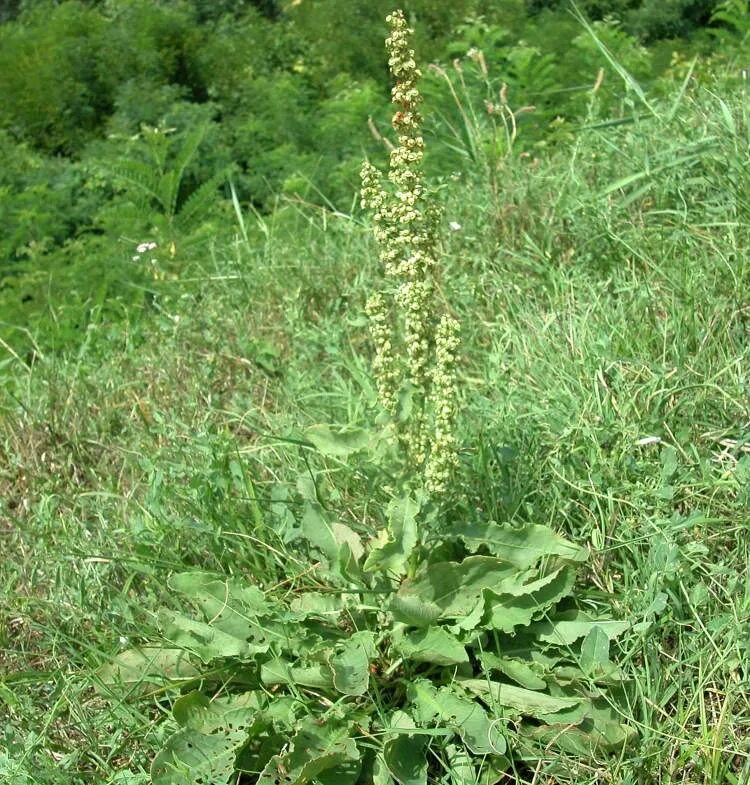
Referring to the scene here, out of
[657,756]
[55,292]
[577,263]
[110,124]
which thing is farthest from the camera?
[110,124]

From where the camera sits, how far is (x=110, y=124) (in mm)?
8469

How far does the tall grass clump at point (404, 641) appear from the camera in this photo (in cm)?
209

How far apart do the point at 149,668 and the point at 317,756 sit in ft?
1.55

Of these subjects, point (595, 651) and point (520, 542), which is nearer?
point (595, 651)

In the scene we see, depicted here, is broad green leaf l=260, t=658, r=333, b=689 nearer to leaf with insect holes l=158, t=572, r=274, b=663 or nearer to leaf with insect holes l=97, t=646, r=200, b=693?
leaf with insect holes l=158, t=572, r=274, b=663

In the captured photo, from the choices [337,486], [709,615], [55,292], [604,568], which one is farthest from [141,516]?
[55,292]

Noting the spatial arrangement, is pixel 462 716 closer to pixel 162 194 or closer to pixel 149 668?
pixel 149 668

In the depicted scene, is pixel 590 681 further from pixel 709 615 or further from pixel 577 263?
pixel 577 263

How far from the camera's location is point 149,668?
7.64ft

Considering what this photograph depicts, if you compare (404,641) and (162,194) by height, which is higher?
(404,641)

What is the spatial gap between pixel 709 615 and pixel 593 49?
481 centimetres

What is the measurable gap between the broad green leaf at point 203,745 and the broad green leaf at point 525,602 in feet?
1.79

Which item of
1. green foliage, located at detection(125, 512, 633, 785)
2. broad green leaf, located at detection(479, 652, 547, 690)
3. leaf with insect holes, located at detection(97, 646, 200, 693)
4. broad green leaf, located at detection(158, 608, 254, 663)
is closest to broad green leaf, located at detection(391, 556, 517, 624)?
green foliage, located at detection(125, 512, 633, 785)

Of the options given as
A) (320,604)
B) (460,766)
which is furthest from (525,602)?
(320,604)
